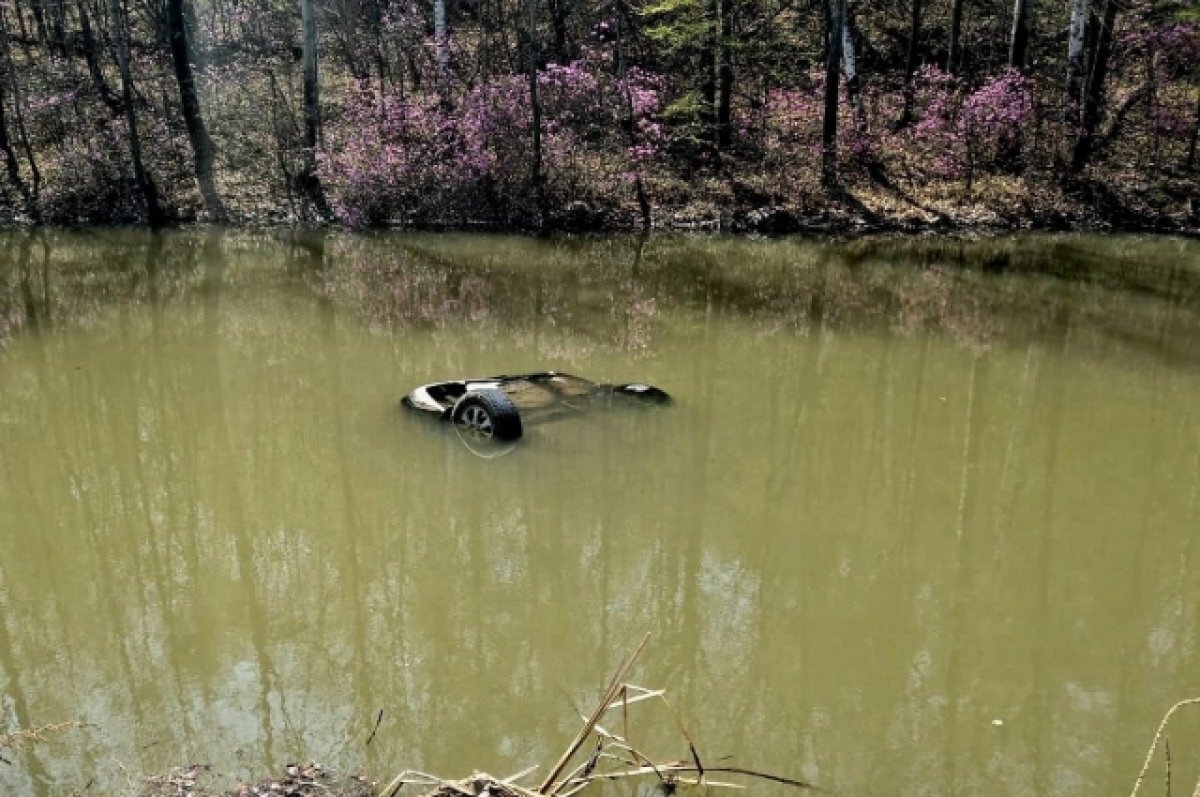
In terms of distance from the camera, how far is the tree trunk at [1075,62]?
807 inches

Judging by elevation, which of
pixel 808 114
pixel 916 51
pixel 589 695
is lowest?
pixel 589 695

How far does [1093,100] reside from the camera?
2133 cm

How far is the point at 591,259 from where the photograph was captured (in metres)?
17.3

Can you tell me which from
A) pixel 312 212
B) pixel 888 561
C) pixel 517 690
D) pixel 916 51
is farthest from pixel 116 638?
pixel 916 51

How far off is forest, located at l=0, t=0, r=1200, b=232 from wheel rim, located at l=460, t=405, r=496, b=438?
466 inches

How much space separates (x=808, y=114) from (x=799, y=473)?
1776 centimetres

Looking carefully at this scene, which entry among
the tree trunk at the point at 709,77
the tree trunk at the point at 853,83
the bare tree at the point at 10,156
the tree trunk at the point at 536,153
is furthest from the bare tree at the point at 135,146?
the tree trunk at the point at 853,83

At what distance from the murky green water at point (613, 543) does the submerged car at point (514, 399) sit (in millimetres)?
242

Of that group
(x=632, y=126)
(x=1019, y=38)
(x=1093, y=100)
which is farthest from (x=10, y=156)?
(x=1093, y=100)

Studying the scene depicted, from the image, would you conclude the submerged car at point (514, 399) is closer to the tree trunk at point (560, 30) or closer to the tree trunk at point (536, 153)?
the tree trunk at point (536, 153)

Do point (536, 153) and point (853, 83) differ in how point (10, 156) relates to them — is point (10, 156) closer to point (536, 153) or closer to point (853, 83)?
point (536, 153)

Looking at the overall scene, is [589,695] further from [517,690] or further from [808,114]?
[808,114]

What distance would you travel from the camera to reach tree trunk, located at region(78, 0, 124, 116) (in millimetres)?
24156

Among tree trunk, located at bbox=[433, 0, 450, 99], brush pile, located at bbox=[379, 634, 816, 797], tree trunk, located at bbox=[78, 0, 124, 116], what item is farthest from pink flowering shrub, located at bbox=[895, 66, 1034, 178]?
brush pile, located at bbox=[379, 634, 816, 797]
